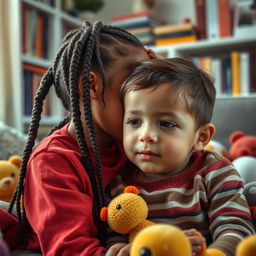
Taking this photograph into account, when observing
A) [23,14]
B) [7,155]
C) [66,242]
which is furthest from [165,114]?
[23,14]

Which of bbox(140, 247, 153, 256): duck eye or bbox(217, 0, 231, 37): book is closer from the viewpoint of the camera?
bbox(140, 247, 153, 256): duck eye

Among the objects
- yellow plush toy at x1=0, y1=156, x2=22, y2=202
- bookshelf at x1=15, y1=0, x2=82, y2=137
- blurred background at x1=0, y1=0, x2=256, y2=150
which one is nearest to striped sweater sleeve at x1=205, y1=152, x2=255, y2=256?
yellow plush toy at x1=0, y1=156, x2=22, y2=202

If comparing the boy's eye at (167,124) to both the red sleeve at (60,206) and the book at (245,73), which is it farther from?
the book at (245,73)

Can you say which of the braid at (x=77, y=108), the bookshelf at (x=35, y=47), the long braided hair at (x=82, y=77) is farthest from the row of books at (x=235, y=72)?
the braid at (x=77, y=108)

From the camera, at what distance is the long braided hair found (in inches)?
31.8

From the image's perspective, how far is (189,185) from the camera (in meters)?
0.80

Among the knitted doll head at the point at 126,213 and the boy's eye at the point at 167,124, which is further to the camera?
the boy's eye at the point at 167,124

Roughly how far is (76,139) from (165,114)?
22 centimetres

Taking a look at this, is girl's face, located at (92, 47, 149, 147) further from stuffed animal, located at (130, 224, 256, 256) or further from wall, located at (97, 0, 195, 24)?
wall, located at (97, 0, 195, 24)

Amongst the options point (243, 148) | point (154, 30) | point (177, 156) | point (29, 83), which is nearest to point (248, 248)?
point (177, 156)

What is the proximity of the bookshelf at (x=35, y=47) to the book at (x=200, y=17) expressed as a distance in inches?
35.8

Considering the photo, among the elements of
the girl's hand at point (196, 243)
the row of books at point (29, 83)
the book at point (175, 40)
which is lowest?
the row of books at point (29, 83)

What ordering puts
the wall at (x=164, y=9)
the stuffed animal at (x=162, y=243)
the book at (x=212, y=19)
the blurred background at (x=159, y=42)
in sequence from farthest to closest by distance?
the wall at (x=164, y=9), the book at (x=212, y=19), the blurred background at (x=159, y=42), the stuffed animal at (x=162, y=243)

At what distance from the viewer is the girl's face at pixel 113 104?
0.90m
